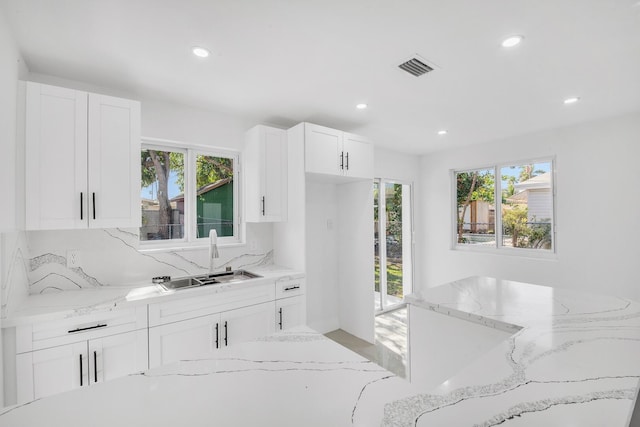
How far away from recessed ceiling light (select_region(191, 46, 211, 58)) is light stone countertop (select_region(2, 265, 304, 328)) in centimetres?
162

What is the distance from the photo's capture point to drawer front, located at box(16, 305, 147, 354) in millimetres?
1665

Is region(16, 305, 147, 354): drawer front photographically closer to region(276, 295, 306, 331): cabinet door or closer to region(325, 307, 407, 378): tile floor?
region(276, 295, 306, 331): cabinet door

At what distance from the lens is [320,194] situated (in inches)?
144

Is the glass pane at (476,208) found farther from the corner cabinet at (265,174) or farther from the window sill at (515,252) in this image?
the corner cabinet at (265,174)

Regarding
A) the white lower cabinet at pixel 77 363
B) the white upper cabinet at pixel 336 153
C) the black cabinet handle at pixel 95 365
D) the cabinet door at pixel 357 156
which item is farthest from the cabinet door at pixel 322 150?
the black cabinet handle at pixel 95 365

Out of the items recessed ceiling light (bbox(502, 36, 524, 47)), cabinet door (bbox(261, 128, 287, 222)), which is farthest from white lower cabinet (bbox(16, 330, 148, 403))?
recessed ceiling light (bbox(502, 36, 524, 47))

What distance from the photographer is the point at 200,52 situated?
1.87 m

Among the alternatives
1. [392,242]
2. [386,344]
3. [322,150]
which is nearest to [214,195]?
A: [322,150]

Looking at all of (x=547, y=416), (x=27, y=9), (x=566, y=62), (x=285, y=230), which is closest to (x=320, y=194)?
(x=285, y=230)

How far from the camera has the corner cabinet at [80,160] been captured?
6.01 ft

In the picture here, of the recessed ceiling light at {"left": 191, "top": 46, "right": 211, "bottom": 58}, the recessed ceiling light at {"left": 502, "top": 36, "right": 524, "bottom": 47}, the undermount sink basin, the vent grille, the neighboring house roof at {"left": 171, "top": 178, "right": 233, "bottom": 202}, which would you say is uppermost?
the recessed ceiling light at {"left": 191, "top": 46, "right": 211, "bottom": 58}

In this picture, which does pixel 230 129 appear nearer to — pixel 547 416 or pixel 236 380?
pixel 236 380

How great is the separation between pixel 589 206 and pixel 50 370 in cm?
490

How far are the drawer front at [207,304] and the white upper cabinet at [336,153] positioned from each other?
122 centimetres
